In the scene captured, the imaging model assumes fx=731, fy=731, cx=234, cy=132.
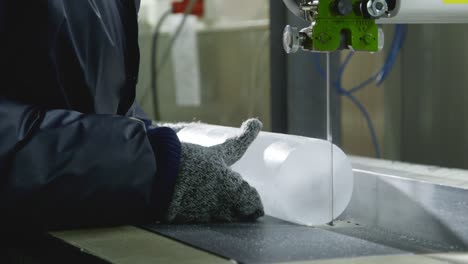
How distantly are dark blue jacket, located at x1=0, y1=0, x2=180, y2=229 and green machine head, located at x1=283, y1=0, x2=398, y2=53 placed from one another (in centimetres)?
21

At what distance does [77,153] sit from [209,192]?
0.16m

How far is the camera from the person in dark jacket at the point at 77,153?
2.81ft

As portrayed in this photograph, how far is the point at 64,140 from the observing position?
2.84 feet

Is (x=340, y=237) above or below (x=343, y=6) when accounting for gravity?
below

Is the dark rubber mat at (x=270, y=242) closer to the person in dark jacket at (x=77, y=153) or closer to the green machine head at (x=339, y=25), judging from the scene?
the person in dark jacket at (x=77, y=153)

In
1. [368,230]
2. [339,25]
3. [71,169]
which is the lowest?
[368,230]

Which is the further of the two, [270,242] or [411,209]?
[411,209]

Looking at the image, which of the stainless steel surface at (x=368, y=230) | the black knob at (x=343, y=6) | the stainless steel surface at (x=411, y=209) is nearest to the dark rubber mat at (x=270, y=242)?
the stainless steel surface at (x=368, y=230)

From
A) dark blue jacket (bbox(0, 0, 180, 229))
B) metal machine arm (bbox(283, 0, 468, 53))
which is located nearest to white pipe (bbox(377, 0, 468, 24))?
metal machine arm (bbox(283, 0, 468, 53))

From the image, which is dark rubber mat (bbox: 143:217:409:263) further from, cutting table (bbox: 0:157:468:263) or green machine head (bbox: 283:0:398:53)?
green machine head (bbox: 283:0:398:53)

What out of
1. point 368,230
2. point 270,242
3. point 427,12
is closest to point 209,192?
point 270,242

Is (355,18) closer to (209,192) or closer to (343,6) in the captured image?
(343,6)

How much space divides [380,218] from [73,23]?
49 centimetres

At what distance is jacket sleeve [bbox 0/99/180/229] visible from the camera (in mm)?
849
